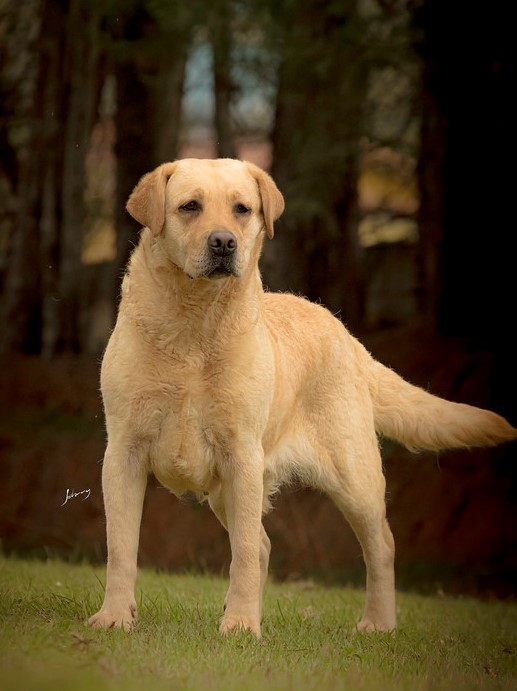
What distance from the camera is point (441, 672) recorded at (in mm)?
5504

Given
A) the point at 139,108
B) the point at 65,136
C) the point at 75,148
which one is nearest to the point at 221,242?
the point at 139,108

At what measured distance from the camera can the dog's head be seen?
566 centimetres

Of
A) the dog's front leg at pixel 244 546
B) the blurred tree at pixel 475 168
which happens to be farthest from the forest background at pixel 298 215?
the dog's front leg at pixel 244 546

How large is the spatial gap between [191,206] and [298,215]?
724 cm

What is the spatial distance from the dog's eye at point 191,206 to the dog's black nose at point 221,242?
247 mm

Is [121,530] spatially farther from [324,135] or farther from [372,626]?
[324,135]

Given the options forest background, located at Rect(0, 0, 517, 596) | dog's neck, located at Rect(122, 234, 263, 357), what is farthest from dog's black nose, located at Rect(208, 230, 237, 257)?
forest background, located at Rect(0, 0, 517, 596)

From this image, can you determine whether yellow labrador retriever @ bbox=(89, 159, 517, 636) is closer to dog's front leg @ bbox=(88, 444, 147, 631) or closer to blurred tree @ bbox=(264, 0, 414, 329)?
dog's front leg @ bbox=(88, 444, 147, 631)

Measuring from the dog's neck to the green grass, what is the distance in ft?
4.67

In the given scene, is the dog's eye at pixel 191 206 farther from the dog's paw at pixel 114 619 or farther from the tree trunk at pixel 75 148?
the tree trunk at pixel 75 148

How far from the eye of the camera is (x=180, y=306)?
588 cm

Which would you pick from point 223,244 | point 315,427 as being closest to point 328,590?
point 315,427

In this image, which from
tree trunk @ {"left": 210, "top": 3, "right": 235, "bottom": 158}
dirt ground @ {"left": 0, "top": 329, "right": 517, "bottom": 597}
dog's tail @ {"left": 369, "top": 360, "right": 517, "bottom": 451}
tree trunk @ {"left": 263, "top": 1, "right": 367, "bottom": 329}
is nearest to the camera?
dog's tail @ {"left": 369, "top": 360, "right": 517, "bottom": 451}

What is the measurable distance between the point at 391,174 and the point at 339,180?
2820mm
